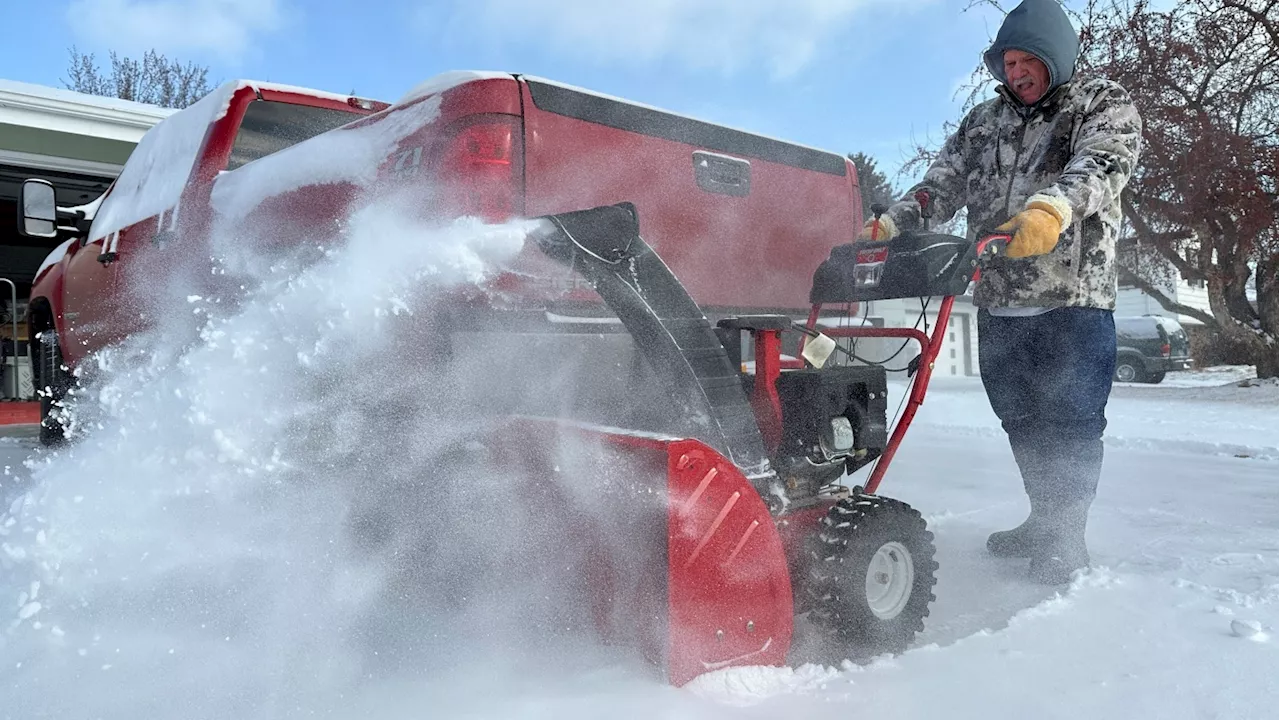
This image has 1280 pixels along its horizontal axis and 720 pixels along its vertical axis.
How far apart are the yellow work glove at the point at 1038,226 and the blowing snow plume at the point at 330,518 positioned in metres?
1.35

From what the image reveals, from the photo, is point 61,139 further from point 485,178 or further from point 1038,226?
point 1038,226

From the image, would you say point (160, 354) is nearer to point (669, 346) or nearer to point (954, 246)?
point (669, 346)

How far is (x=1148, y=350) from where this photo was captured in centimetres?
1919

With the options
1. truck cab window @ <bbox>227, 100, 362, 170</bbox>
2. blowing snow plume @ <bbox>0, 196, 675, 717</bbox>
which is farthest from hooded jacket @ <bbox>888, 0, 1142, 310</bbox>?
truck cab window @ <bbox>227, 100, 362, 170</bbox>

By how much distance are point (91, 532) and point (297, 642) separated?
2.48 feet

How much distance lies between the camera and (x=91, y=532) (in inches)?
91.5

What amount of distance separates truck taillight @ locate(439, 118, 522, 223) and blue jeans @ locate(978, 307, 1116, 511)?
5.78ft

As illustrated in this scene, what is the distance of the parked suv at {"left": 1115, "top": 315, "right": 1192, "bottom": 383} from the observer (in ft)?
62.8

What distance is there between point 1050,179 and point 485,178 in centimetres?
182

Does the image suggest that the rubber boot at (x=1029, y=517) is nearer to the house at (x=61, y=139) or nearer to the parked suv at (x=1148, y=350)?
the house at (x=61, y=139)

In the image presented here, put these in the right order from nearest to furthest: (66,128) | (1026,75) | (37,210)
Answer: (1026,75)
(37,210)
(66,128)

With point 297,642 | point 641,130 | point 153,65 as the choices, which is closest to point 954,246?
point 641,130

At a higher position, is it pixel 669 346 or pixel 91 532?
pixel 669 346

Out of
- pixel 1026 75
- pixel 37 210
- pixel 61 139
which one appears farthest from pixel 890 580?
pixel 61 139
